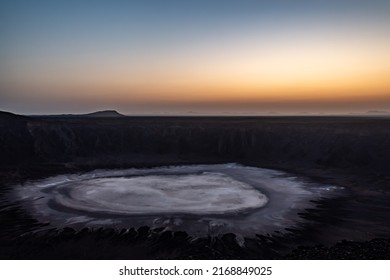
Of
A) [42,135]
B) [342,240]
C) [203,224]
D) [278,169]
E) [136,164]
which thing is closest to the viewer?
[342,240]

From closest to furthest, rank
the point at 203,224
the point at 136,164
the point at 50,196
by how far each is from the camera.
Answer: the point at 203,224 → the point at 50,196 → the point at 136,164

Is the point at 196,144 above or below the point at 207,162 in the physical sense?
above

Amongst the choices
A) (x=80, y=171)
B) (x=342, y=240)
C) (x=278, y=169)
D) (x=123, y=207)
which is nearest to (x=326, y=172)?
(x=278, y=169)

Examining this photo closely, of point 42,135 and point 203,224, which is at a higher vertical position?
point 42,135

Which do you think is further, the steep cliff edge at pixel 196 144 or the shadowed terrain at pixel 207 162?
the steep cliff edge at pixel 196 144

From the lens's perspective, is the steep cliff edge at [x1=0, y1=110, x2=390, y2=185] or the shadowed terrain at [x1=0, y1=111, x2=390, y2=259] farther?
the steep cliff edge at [x1=0, y1=110, x2=390, y2=185]

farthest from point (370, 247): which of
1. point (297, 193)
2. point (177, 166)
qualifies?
point (177, 166)

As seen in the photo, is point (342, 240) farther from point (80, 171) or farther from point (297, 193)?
point (80, 171)

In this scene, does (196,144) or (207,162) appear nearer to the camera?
(207,162)

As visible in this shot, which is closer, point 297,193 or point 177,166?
point 297,193

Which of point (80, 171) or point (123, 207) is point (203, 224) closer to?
point (123, 207)
